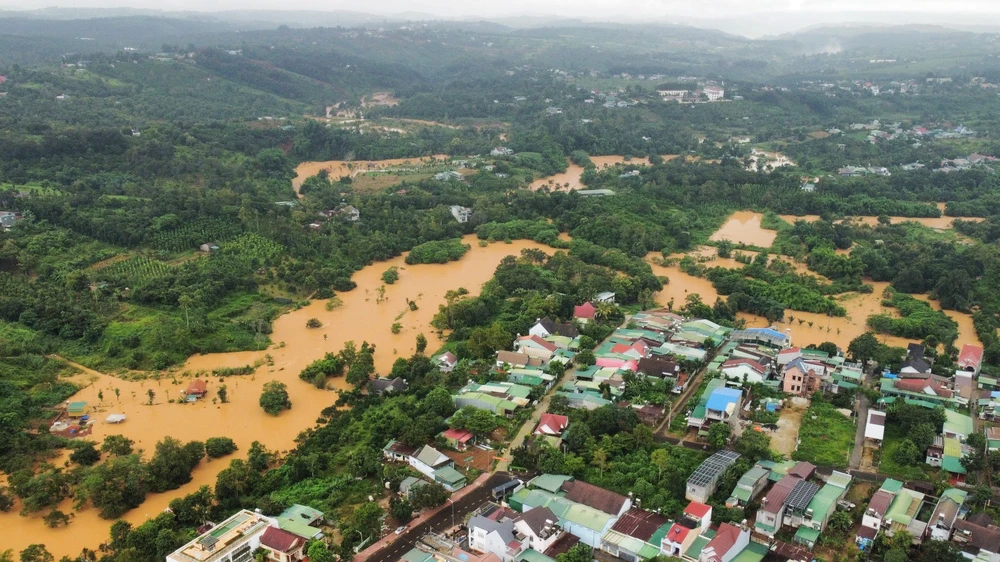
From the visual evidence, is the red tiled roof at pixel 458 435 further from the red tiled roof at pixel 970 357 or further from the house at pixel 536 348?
the red tiled roof at pixel 970 357

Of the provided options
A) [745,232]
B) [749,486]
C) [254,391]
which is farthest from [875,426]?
[745,232]

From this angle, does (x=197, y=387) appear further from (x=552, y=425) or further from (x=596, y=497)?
(x=596, y=497)

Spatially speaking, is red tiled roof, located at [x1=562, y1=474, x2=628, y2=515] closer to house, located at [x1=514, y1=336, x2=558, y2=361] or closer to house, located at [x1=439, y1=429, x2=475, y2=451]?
house, located at [x1=439, y1=429, x2=475, y2=451]

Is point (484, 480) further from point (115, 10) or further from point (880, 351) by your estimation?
point (115, 10)

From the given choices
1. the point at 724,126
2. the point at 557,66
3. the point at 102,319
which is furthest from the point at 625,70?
the point at 102,319

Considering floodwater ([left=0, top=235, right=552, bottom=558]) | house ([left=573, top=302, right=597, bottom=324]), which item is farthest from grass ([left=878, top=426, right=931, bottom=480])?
floodwater ([left=0, top=235, right=552, bottom=558])
